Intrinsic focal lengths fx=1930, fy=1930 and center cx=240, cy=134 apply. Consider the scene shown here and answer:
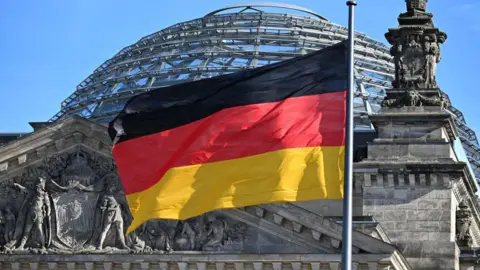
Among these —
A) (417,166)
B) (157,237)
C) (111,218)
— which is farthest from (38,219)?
(417,166)

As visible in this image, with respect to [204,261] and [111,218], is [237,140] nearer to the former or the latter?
[204,261]

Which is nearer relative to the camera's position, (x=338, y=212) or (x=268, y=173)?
(x=268, y=173)

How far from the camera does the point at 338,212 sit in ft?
222

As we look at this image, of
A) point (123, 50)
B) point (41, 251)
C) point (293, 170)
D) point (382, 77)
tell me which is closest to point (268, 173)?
point (293, 170)

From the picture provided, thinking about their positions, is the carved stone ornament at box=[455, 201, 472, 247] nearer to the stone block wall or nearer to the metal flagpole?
the stone block wall

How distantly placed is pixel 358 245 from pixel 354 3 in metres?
16.4

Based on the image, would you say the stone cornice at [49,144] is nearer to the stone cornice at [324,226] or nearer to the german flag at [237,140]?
the stone cornice at [324,226]

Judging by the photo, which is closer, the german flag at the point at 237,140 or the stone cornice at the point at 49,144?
the german flag at the point at 237,140

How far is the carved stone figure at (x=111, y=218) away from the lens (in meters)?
64.5

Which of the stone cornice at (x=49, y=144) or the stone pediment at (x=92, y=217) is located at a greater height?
the stone cornice at (x=49, y=144)

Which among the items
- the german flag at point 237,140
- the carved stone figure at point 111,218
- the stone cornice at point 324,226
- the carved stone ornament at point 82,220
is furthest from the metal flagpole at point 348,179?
the carved stone figure at point 111,218

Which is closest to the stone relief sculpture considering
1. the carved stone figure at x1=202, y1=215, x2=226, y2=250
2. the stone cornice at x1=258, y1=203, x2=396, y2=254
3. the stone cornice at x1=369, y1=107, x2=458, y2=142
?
the carved stone figure at x1=202, y1=215, x2=226, y2=250

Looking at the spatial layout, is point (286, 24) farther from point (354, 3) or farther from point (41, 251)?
point (354, 3)

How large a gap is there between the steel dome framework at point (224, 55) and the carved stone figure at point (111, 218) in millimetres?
28721
